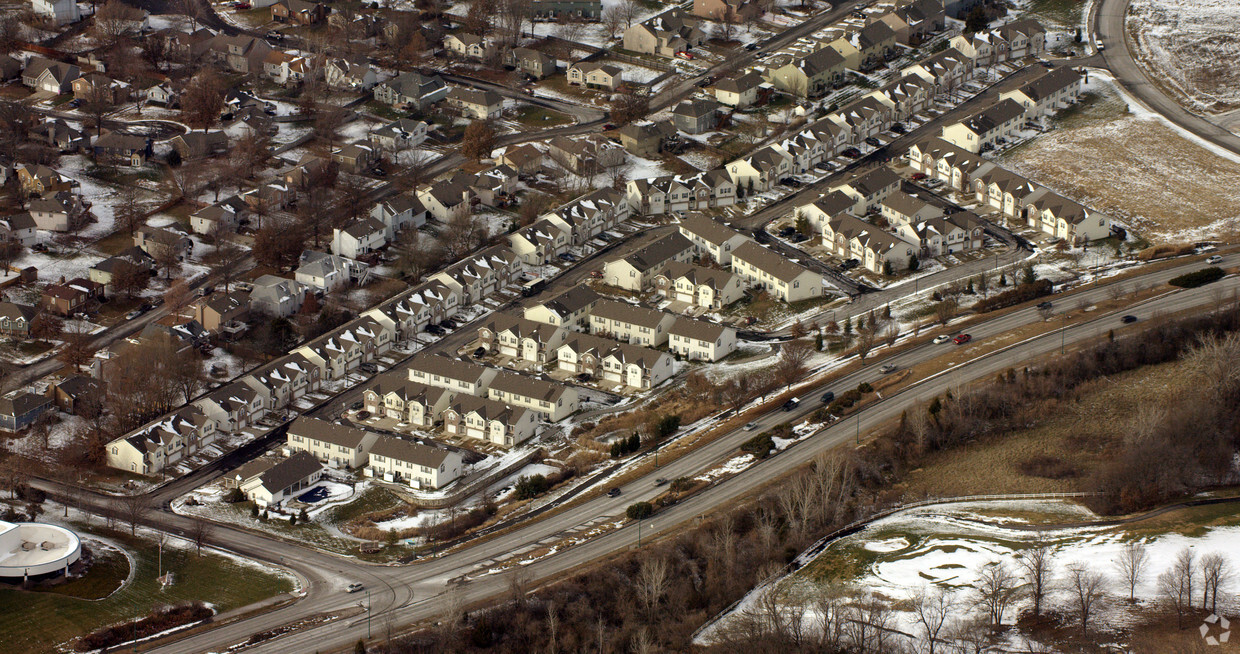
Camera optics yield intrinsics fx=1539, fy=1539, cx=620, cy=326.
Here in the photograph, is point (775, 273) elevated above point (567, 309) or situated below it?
above

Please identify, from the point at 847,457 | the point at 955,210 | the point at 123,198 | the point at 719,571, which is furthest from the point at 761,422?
the point at 123,198

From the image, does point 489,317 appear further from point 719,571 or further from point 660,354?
point 719,571

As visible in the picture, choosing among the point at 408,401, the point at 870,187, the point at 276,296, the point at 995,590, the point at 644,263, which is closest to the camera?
the point at 995,590

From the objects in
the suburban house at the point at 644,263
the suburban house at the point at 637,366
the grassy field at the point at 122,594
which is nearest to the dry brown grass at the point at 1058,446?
the suburban house at the point at 637,366

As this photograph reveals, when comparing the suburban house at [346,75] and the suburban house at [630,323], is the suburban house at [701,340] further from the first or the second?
the suburban house at [346,75]

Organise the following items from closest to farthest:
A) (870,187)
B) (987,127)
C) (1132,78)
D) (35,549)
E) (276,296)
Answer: (35,549) → (276,296) → (870,187) → (987,127) → (1132,78)

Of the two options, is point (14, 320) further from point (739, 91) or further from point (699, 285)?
point (739, 91)

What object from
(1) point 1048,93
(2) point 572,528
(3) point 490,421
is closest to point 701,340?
(3) point 490,421
